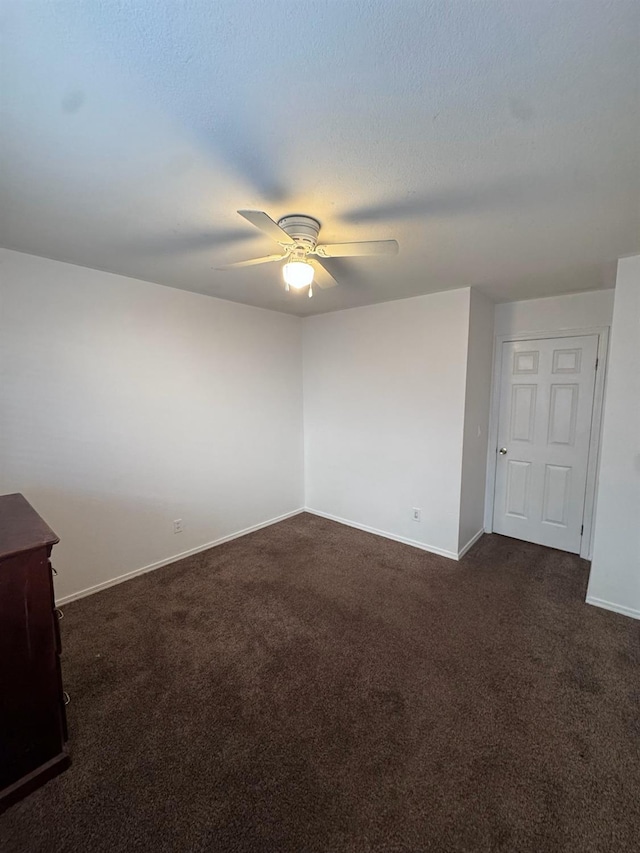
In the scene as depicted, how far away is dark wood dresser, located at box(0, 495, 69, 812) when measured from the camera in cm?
132

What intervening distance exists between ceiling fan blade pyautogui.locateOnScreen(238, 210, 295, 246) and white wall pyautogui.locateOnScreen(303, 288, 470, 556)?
1.90 m

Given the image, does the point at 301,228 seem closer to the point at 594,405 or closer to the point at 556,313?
the point at 556,313

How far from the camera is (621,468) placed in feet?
7.81

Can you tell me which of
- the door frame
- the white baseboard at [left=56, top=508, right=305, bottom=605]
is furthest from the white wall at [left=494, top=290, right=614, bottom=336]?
the white baseboard at [left=56, top=508, right=305, bottom=605]

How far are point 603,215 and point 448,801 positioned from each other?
260 centimetres

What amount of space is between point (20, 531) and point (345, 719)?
166cm

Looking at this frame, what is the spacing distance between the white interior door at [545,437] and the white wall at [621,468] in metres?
0.83

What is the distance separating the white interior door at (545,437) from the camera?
3168mm

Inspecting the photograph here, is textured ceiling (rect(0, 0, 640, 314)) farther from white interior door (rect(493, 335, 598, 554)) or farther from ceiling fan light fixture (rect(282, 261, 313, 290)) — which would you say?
white interior door (rect(493, 335, 598, 554))

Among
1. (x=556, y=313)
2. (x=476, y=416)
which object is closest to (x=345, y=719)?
(x=476, y=416)

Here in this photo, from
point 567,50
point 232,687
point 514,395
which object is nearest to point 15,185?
point 567,50

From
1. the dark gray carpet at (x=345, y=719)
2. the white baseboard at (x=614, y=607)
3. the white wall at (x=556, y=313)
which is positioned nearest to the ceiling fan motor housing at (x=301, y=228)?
the dark gray carpet at (x=345, y=719)

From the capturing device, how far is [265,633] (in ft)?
7.45

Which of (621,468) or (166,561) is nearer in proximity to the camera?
(621,468)
